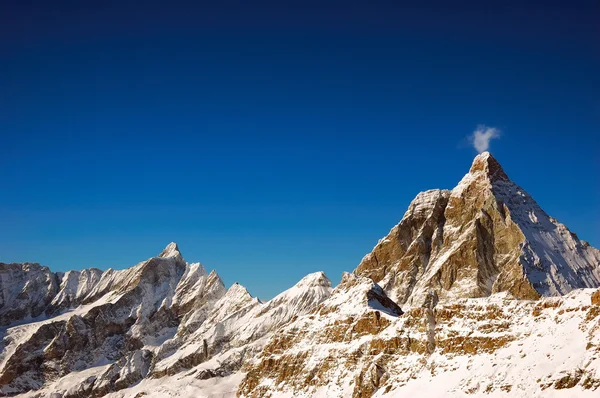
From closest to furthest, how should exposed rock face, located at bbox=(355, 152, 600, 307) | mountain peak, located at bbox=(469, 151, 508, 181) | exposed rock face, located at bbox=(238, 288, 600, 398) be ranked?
1. exposed rock face, located at bbox=(238, 288, 600, 398)
2. exposed rock face, located at bbox=(355, 152, 600, 307)
3. mountain peak, located at bbox=(469, 151, 508, 181)

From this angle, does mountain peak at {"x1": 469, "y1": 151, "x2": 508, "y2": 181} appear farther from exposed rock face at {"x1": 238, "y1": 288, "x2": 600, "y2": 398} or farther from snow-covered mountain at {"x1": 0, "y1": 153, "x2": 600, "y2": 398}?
exposed rock face at {"x1": 238, "y1": 288, "x2": 600, "y2": 398}

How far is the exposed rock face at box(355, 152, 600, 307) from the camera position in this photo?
164 meters

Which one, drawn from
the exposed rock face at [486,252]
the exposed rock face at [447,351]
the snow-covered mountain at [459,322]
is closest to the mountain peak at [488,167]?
the exposed rock face at [486,252]

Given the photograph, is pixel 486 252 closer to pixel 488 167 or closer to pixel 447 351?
pixel 488 167

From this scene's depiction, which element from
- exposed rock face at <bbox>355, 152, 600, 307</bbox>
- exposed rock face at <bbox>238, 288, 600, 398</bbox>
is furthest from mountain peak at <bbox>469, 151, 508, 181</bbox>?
exposed rock face at <bbox>238, 288, 600, 398</bbox>

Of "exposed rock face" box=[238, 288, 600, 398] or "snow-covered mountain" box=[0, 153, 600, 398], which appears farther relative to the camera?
"snow-covered mountain" box=[0, 153, 600, 398]

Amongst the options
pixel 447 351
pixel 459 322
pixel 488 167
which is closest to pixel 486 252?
pixel 488 167

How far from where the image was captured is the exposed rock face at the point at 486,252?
164000mm

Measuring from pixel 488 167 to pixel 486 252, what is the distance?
104ft

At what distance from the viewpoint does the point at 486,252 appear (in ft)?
570

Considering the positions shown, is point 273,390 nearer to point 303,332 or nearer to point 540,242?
point 303,332

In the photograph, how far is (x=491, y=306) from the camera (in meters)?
97.9

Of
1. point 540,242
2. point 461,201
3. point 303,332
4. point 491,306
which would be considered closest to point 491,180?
point 461,201

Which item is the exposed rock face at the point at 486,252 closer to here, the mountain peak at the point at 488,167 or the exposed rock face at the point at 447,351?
the mountain peak at the point at 488,167
